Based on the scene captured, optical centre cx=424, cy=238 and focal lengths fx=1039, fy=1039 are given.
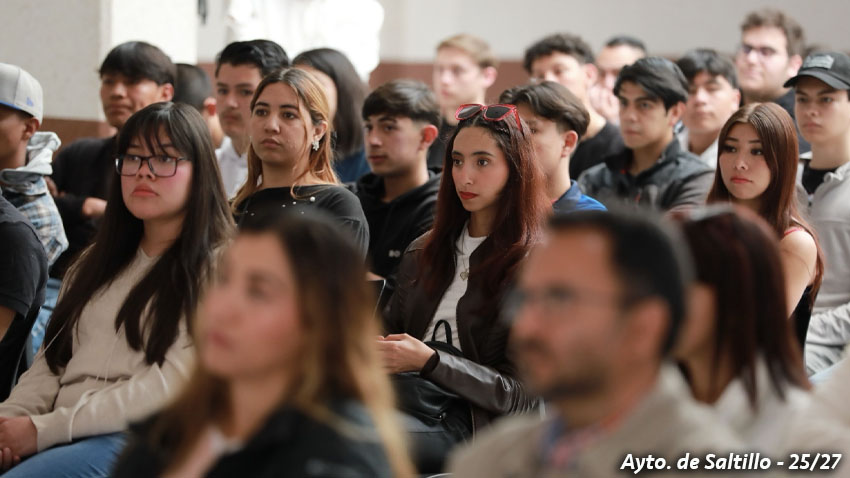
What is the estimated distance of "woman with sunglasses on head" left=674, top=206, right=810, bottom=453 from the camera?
126 centimetres

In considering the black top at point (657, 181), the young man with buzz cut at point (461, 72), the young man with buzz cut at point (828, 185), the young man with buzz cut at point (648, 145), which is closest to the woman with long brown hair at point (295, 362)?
the young man with buzz cut at point (828, 185)

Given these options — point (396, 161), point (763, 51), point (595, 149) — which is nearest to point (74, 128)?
point (396, 161)

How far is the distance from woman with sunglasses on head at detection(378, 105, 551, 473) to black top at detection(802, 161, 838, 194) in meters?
1.29

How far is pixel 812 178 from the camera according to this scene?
11.2ft

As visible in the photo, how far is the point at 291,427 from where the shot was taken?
1.27 m

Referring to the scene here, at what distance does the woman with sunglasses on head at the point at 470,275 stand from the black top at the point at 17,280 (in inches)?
35.2

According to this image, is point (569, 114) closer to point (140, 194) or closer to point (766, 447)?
point (140, 194)

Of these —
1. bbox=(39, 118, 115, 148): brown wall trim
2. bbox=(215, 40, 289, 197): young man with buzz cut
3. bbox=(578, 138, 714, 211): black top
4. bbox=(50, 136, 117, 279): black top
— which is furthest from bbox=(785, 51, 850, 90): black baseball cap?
bbox=(39, 118, 115, 148): brown wall trim

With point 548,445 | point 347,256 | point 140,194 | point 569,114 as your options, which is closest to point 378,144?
point 569,114

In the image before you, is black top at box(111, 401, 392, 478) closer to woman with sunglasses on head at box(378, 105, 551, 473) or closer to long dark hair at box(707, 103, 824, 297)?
woman with sunglasses on head at box(378, 105, 551, 473)

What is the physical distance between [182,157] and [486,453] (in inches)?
52.2

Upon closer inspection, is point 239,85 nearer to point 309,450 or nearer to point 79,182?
point 79,182

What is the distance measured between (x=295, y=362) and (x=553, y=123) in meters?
2.03

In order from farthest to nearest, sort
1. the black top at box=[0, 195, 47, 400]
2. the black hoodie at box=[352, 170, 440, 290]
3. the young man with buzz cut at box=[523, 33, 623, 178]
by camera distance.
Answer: the young man with buzz cut at box=[523, 33, 623, 178] < the black hoodie at box=[352, 170, 440, 290] < the black top at box=[0, 195, 47, 400]
